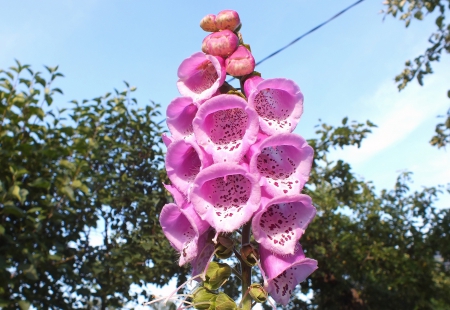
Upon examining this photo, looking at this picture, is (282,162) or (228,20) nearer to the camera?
(282,162)

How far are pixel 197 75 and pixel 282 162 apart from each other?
0.40m

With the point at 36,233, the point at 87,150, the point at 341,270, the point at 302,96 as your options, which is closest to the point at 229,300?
the point at 302,96

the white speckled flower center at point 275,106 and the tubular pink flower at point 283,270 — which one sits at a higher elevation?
the white speckled flower center at point 275,106

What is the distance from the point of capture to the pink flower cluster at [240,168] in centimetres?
105

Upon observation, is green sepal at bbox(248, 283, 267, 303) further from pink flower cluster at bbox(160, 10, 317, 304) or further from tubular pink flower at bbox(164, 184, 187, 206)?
tubular pink flower at bbox(164, 184, 187, 206)

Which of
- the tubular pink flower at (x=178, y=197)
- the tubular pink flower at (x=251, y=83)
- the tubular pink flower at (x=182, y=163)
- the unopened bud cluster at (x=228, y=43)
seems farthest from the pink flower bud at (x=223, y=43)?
the tubular pink flower at (x=178, y=197)

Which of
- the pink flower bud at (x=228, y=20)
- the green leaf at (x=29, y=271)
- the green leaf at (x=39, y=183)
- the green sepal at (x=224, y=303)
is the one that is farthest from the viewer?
the green leaf at (x=39, y=183)

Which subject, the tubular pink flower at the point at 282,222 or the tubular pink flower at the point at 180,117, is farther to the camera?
the tubular pink flower at the point at 180,117

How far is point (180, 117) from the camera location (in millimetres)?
1265

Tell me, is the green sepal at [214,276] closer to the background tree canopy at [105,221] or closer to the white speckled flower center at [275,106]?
the white speckled flower center at [275,106]

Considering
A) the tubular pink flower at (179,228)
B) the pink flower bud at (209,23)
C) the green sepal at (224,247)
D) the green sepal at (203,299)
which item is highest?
the pink flower bud at (209,23)

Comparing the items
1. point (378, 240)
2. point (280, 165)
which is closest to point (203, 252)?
point (280, 165)

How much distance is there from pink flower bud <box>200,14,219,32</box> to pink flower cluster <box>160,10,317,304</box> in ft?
0.34

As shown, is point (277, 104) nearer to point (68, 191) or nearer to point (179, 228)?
point (179, 228)
